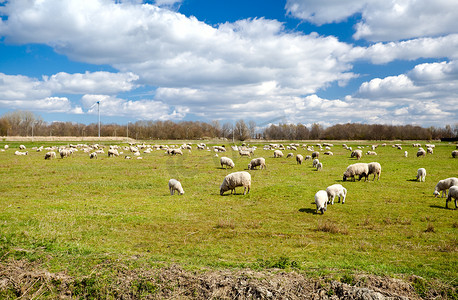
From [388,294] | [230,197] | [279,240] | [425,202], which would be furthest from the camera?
[230,197]

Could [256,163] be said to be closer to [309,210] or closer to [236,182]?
[236,182]

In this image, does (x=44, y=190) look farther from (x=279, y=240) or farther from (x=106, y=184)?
(x=279, y=240)

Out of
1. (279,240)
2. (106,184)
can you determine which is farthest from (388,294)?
(106,184)

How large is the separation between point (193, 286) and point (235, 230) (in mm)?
4504

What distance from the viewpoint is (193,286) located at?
7.39 m

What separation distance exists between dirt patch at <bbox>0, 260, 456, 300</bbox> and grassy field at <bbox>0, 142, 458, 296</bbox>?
42 cm

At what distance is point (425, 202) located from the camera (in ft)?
56.9

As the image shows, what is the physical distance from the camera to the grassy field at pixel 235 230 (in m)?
8.49

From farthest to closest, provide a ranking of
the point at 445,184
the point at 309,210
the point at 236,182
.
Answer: the point at 236,182
the point at 445,184
the point at 309,210

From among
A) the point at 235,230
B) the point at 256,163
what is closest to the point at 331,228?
the point at 235,230

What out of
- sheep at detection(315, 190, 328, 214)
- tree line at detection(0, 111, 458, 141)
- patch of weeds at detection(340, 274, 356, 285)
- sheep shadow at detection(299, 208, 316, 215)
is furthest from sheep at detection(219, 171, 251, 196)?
tree line at detection(0, 111, 458, 141)

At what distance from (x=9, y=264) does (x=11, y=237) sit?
1891 mm

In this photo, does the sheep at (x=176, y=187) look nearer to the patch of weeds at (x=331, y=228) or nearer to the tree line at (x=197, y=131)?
the patch of weeds at (x=331, y=228)

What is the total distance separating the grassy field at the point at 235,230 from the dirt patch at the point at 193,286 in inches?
16.4
